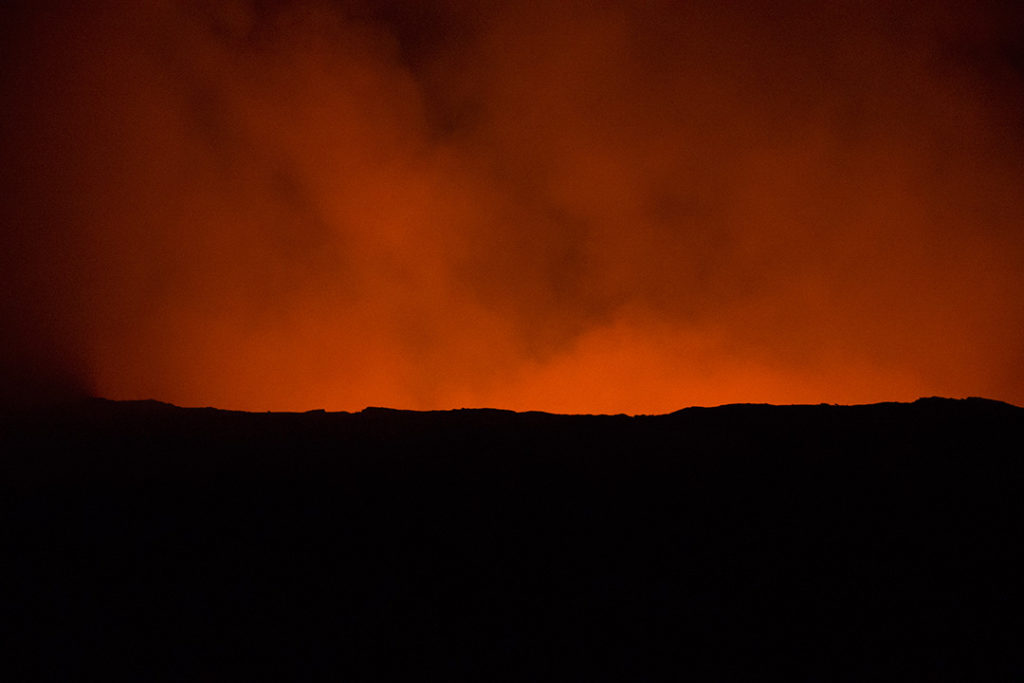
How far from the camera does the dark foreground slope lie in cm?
290

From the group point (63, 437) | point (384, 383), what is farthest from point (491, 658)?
point (384, 383)

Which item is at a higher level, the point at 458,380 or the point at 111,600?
the point at 458,380

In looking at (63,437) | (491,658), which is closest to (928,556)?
(491,658)

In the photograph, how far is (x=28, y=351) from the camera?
7.88 m

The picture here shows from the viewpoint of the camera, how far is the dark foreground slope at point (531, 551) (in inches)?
114

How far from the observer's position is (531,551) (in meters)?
3.40

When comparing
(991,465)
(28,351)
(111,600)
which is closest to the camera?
(111,600)

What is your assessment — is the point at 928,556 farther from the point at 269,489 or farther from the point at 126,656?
the point at 126,656

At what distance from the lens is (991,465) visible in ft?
12.8

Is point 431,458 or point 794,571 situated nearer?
point 794,571

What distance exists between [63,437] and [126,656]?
2.42m

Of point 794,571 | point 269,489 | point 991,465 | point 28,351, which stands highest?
point 28,351

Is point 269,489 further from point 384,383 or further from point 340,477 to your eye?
point 384,383

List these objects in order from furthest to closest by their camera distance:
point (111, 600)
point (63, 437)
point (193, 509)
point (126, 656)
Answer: point (63, 437)
point (193, 509)
point (111, 600)
point (126, 656)
